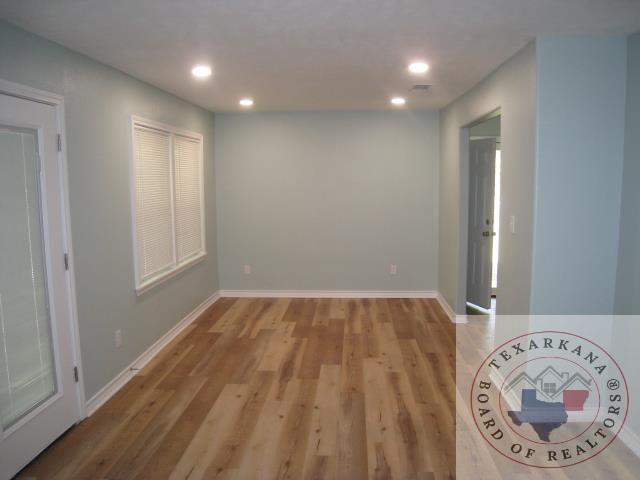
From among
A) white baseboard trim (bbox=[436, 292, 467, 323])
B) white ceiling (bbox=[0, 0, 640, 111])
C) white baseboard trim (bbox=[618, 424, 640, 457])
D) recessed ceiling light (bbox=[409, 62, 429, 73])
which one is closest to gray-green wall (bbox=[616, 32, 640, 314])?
white ceiling (bbox=[0, 0, 640, 111])

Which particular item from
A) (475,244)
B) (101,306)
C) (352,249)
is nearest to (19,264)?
(101,306)

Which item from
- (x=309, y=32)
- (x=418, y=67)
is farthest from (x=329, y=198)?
(x=309, y=32)

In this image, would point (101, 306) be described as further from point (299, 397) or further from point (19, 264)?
point (299, 397)

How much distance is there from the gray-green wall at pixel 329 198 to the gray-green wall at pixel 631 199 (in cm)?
309

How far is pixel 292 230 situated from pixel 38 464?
386 centimetres

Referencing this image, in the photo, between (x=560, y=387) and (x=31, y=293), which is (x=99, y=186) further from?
(x=560, y=387)

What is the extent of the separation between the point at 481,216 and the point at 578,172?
2.57 meters

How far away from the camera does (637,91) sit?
104 inches

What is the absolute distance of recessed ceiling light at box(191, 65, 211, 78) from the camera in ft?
11.3

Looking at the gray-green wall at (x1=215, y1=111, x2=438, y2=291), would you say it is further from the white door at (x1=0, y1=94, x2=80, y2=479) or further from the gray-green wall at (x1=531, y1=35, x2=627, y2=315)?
the white door at (x1=0, y1=94, x2=80, y2=479)

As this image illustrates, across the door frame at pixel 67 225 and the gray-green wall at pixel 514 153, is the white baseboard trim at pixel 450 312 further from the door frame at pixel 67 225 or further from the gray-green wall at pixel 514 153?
the door frame at pixel 67 225

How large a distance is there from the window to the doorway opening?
3049mm

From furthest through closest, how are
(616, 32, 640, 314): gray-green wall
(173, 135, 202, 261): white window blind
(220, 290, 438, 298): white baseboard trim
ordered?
(220, 290, 438, 298): white baseboard trim, (173, 135, 202, 261): white window blind, (616, 32, 640, 314): gray-green wall

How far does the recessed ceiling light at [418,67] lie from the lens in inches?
133
